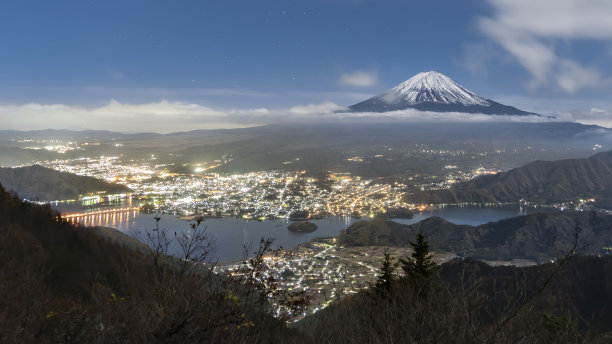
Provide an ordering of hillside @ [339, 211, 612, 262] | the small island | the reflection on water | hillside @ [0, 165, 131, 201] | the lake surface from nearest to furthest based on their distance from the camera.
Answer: the lake surface
hillside @ [339, 211, 612, 262]
the small island
hillside @ [0, 165, 131, 201]
the reflection on water

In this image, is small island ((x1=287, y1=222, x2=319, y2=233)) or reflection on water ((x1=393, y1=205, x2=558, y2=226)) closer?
small island ((x1=287, y1=222, x2=319, y2=233))

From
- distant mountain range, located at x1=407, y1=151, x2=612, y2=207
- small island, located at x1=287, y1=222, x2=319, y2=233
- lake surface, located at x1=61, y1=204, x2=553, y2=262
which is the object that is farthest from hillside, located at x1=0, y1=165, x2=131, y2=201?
distant mountain range, located at x1=407, y1=151, x2=612, y2=207

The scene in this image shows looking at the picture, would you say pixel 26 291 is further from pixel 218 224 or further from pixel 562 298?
pixel 218 224

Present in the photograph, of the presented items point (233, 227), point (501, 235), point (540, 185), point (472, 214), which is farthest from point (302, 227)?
point (540, 185)

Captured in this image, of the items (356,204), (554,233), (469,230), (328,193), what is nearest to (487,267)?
(469,230)

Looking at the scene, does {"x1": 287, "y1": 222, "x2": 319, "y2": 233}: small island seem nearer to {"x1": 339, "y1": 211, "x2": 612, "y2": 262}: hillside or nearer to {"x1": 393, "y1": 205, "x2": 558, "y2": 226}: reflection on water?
{"x1": 339, "y1": 211, "x2": 612, "y2": 262}: hillside
